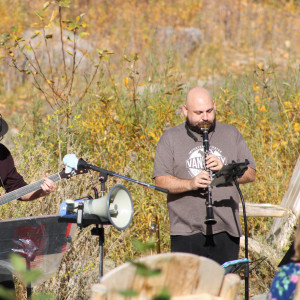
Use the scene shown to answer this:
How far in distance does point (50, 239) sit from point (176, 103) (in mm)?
3703

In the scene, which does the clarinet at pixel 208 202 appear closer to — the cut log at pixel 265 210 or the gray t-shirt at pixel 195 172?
the gray t-shirt at pixel 195 172

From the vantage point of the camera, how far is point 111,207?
10.0 ft

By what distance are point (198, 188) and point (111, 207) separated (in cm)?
89

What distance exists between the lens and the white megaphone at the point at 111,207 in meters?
3.01

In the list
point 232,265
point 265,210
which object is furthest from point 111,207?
point 265,210

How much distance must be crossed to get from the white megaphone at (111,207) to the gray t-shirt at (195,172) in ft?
2.40

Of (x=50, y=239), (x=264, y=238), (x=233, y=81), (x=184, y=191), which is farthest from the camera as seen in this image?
(x=233, y=81)

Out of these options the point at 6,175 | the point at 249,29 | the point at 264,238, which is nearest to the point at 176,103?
the point at 264,238

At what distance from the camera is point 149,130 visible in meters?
6.19

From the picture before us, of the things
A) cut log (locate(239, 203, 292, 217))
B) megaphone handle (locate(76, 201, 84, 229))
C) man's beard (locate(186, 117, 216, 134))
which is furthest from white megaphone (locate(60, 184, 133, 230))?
cut log (locate(239, 203, 292, 217))

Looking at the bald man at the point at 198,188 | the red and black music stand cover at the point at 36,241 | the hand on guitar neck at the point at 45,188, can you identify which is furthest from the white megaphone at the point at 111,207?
the bald man at the point at 198,188

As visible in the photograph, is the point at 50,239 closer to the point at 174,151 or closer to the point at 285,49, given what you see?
the point at 174,151

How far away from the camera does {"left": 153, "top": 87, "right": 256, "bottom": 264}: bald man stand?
381 cm

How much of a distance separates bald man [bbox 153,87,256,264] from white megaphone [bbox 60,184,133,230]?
670mm
